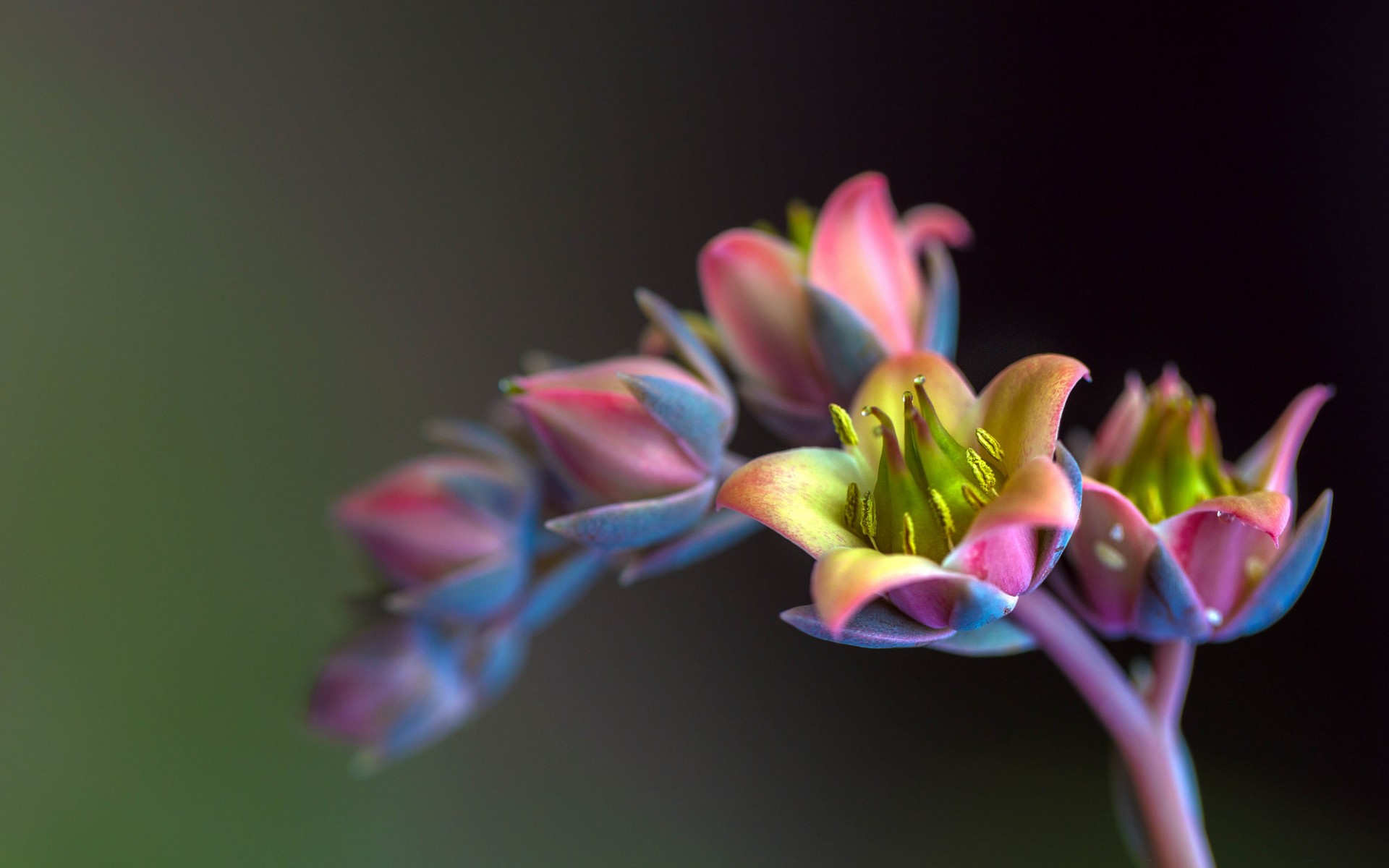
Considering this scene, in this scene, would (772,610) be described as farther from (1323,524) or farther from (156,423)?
(1323,524)

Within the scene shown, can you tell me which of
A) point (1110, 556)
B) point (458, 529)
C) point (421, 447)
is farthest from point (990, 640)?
point (421, 447)

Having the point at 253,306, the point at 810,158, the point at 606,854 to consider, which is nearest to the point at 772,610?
the point at 606,854

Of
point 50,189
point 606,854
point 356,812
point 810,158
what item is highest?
point 50,189

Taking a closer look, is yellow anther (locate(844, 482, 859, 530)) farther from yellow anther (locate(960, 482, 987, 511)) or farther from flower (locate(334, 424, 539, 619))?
flower (locate(334, 424, 539, 619))

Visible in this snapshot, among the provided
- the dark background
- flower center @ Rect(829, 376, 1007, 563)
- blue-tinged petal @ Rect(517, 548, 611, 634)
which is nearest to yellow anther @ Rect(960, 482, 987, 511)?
flower center @ Rect(829, 376, 1007, 563)

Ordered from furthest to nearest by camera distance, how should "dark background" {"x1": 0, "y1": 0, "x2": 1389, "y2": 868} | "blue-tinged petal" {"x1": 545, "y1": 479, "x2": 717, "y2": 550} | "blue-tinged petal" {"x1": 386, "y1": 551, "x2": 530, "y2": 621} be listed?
"dark background" {"x1": 0, "y1": 0, "x2": 1389, "y2": 868} → "blue-tinged petal" {"x1": 386, "y1": 551, "x2": 530, "y2": 621} → "blue-tinged petal" {"x1": 545, "y1": 479, "x2": 717, "y2": 550}

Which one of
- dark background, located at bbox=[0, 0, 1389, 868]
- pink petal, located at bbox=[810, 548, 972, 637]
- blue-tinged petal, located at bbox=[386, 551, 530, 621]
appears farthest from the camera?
dark background, located at bbox=[0, 0, 1389, 868]

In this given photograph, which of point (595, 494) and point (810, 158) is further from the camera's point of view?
point (810, 158)
